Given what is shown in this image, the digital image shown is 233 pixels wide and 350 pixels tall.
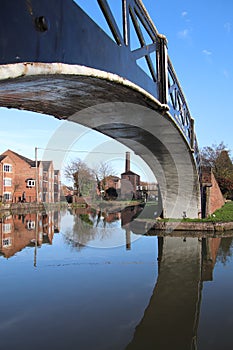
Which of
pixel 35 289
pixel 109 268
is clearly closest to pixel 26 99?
pixel 35 289

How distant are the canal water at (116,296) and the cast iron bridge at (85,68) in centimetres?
447

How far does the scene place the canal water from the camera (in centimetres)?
644

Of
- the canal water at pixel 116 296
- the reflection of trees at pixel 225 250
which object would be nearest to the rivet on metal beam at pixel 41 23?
the canal water at pixel 116 296

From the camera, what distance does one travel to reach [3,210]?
1528 inches

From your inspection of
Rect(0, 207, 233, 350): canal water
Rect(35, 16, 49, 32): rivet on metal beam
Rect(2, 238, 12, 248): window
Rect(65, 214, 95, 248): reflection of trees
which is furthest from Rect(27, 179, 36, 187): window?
Rect(35, 16, 49, 32): rivet on metal beam

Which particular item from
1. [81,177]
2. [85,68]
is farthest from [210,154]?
[85,68]

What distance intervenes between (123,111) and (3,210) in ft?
108

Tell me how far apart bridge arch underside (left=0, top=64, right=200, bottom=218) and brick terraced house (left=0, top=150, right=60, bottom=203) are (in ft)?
88.9

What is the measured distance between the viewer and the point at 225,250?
50.5 ft

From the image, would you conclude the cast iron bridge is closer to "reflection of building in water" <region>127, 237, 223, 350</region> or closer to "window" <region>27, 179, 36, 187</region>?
"reflection of building in water" <region>127, 237, 223, 350</region>

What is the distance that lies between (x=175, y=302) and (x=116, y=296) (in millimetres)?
1541

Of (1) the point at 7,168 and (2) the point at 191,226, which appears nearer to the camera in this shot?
(2) the point at 191,226

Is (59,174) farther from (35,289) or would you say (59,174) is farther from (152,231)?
(35,289)

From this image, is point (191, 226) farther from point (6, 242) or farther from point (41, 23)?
point (41, 23)
